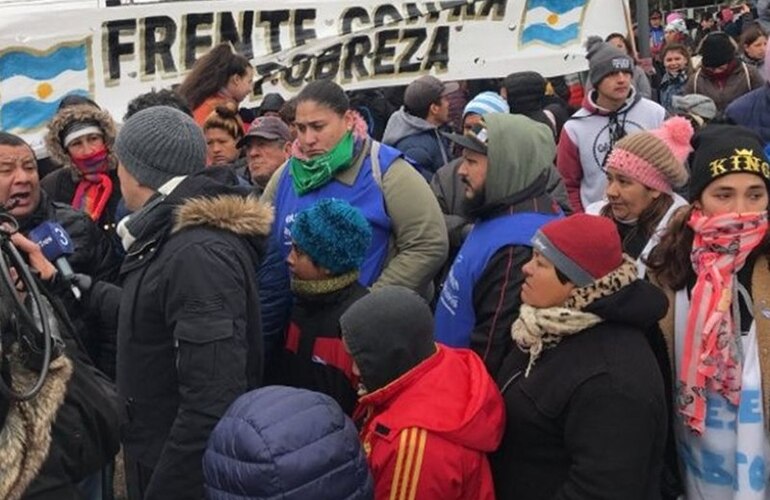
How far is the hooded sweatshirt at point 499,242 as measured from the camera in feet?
9.79

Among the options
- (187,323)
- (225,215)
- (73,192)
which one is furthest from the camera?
(73,192)

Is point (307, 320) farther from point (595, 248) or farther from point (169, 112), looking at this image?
point (595, 248)

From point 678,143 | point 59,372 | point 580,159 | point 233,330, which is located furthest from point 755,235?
point 580,159

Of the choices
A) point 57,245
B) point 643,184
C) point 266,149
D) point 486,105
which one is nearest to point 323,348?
point 57,245

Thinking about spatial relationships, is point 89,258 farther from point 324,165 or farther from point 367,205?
point 367,205

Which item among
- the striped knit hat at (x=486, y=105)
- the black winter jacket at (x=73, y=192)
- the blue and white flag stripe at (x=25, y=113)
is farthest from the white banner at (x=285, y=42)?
the striped knit hat at (x=486, y=105)

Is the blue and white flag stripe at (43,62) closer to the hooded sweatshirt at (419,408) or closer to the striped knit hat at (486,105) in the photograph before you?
the striped knit hat at (486,105)

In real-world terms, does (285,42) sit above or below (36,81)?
above

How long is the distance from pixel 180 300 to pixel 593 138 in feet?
10.6

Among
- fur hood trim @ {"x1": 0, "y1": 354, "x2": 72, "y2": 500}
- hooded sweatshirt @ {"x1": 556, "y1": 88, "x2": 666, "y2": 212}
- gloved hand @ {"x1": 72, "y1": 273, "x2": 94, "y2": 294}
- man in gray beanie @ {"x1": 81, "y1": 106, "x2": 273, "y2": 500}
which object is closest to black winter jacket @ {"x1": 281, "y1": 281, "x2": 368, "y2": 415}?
man in gray beanie @ {"x1": 81, "y1": 106, "x2": 273, "y2": 500}

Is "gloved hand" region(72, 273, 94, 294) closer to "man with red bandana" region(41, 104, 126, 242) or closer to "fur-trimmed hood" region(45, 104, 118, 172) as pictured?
"man with red bandana" region(41, 104, 126, 242)

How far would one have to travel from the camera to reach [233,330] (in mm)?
2590

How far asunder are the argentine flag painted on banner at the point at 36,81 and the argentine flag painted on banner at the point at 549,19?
3.11 metres

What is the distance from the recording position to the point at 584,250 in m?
2.39
